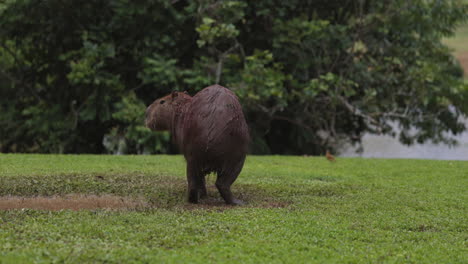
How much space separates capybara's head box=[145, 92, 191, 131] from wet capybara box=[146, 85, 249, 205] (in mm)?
376

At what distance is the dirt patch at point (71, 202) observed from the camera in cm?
698

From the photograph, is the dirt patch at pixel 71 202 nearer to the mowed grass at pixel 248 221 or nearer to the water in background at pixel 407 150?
the mowed grass at pixel 248 221

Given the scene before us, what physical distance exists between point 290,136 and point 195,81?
4.96 m

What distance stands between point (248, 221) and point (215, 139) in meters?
1.20

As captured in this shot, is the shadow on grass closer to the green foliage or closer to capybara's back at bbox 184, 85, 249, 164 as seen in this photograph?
capybara's back at bbox 184, 85, 249, 164

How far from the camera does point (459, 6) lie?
55.8 feet

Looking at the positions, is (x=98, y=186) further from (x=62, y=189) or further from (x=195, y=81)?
(x=195, y=81)

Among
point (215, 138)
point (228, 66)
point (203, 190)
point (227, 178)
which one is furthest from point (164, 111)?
point (228, 66)

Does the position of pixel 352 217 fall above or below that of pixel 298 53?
Result: below

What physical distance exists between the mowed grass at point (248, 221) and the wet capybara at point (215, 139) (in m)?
0.35

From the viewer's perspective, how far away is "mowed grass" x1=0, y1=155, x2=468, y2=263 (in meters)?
5.15

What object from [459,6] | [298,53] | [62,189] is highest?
[459,6]

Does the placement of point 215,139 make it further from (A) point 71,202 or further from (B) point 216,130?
(A) point 71,202

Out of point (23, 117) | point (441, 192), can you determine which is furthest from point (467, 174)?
point (23, 117)
